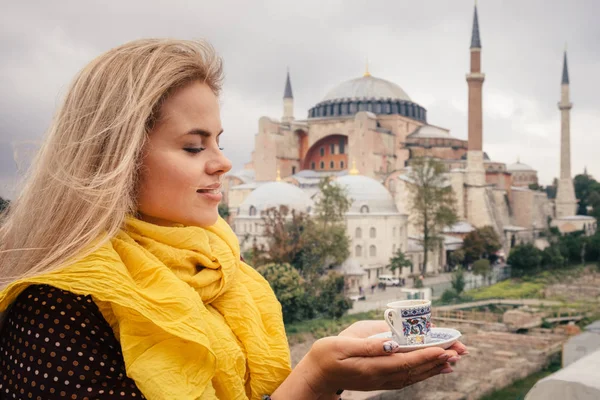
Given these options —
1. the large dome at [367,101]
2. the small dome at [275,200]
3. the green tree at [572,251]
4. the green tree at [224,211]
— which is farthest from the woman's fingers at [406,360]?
the large dome at [367,101]

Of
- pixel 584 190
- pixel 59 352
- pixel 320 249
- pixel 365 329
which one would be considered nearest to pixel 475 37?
pixel 320 249

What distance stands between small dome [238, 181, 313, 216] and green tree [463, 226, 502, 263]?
5401 millimetres

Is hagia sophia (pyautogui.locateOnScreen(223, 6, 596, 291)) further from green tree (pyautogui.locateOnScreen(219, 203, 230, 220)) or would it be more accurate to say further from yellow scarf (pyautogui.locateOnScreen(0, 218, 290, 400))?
yellow scarf (pyautogui.locateOnScreen(0, 218, 290, 400))

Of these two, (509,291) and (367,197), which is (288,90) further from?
(509,291)

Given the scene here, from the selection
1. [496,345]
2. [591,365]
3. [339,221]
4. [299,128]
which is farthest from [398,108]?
[591,365]

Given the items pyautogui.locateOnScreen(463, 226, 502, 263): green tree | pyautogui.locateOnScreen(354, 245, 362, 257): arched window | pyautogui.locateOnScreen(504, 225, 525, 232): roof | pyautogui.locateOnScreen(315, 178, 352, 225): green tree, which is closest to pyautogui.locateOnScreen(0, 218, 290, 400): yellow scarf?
pyautogui.locateOnScreen(315, 178, 352, 225): green tree

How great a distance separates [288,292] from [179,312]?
1051cm

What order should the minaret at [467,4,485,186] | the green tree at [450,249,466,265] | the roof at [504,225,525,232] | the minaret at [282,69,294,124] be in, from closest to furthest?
the green tree at [450,249,466,265] < the minaret at [467,4,485,186] < the roof at [504,225,525,232] < the minaret at [282,69,294,124]

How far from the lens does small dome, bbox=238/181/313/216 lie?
18422 millimetres

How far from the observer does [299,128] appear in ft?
84.8

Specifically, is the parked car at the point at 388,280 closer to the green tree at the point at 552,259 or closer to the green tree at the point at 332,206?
the green tree at the point at 332,206

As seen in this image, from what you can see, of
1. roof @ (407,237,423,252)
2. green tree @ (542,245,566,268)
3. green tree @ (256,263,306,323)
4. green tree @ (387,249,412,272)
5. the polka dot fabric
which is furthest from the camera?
roof @ (407,237,423,252)

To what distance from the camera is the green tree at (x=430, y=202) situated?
A: 18891 millimetres

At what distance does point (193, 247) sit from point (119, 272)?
17 cm
